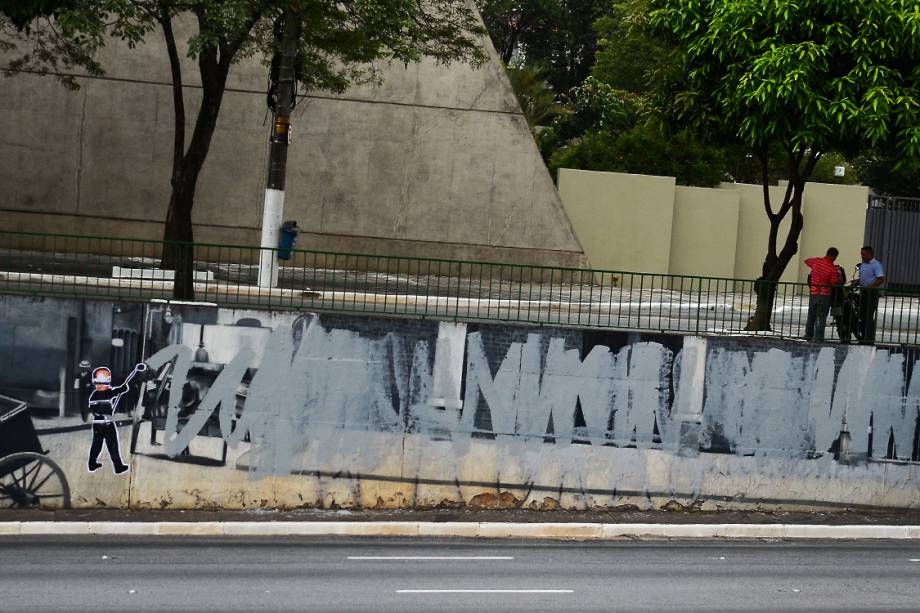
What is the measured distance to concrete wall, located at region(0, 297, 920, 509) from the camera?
46.4 feet

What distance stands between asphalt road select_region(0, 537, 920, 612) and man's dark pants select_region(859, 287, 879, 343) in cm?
293

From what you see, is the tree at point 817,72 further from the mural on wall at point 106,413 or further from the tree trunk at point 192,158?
the mural on wall at point 106,413

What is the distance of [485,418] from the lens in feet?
47.5

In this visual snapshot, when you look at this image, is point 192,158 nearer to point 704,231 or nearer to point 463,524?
point 463,524

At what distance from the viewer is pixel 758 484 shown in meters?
14.9

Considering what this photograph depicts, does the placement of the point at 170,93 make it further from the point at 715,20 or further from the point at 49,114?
the point at 715,20

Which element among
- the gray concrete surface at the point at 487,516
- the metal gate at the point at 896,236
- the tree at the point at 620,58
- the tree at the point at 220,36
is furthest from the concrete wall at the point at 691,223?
the tree at the point at 620,58

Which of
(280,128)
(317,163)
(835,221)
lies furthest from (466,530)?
(835,221)

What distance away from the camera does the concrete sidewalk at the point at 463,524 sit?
12.9 m

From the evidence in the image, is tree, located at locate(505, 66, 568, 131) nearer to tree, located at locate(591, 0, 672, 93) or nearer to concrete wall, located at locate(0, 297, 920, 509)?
tree, located at locate(591, 0, 672, 93)

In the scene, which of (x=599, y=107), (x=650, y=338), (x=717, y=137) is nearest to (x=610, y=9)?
(x=599, y=107)

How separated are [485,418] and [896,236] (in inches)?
779

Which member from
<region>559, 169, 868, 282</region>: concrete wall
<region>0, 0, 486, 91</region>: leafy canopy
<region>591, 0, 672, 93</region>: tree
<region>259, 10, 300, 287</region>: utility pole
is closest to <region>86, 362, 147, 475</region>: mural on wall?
<region>259, 10, 300, 287</region>: utility pole

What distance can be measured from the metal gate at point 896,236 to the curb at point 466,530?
17364 mm
